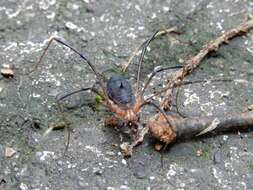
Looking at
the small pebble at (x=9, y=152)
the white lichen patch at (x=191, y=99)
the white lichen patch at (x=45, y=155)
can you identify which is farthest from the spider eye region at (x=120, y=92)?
the small pebble at (x=9, y=152)

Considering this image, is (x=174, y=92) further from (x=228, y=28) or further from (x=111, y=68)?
(x=228, y=28)

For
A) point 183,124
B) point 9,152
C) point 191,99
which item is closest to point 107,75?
point 191,99

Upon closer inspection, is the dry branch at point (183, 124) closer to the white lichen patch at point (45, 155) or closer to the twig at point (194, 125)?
the twig at point (194, 125)

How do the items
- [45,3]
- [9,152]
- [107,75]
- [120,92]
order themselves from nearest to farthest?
[9,152] < [120,92] < [107,75] < [45,3]

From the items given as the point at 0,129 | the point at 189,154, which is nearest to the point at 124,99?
the point at 189,154

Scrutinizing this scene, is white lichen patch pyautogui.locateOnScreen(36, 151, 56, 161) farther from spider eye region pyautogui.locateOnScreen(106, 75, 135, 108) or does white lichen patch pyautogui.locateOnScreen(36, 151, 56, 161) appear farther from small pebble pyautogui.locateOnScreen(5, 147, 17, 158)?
spider eye region pyautogui.locateOnScreen(106, 75, 135, 108)

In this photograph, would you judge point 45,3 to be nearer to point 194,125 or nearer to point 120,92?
point 120,92

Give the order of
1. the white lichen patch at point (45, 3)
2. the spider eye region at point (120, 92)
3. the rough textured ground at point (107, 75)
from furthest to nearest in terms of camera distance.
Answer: the white lichen patch at point (45, 3) < the spider eye region at point (120, 92) < the rough textured ground at point (107, 75)
